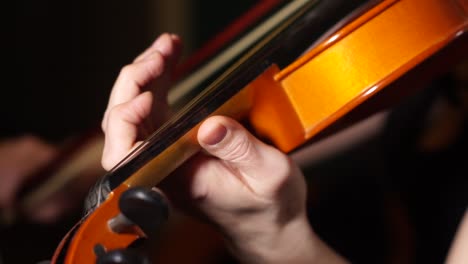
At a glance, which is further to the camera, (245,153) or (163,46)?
(163,46)

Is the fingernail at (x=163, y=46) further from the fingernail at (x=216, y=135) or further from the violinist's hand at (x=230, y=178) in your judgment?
the fingernail at (x=216, y=135)

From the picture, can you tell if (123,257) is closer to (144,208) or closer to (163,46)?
(144,208)

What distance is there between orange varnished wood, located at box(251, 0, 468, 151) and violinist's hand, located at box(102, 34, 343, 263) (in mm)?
42

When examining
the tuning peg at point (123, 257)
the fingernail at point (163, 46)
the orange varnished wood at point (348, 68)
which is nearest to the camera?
the tuning peg at point (123, 257)

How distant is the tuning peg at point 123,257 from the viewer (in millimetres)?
433

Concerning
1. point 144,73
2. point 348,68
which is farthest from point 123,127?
point 348,68

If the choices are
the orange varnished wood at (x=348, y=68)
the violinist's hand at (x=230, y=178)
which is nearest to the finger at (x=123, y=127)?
the violinist's hand at (x=230, y=178)

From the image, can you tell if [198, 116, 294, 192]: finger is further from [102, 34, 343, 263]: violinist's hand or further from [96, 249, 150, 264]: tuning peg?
[96, 249, 150, 264]: tuning peg

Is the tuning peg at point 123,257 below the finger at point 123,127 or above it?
below

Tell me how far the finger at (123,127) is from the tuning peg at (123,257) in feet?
0.40

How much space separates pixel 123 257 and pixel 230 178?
144mm

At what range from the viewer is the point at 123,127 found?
0.55 meters

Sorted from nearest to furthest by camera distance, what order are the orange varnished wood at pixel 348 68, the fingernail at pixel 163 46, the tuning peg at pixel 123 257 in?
the tuning peg at pixel 123 257
the orange varnished wood at pixel 348 68
the fingernail at pixel 163 46

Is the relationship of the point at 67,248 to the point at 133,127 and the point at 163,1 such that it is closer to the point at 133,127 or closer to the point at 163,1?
the point at 133,127
